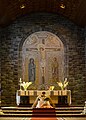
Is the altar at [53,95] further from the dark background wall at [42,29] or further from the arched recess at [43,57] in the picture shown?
the arched recess at [43,57]

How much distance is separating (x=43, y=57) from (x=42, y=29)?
1441mm

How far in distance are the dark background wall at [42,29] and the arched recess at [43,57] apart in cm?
26

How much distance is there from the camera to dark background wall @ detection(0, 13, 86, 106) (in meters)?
19.2

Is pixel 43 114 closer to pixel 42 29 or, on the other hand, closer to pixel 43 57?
pixel 43 57

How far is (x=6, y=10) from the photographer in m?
16.8

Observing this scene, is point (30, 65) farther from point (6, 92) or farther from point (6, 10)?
point (6, 10)

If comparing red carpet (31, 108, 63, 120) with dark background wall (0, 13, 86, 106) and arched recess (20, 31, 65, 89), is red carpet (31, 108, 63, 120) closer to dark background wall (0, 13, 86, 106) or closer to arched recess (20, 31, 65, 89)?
dark background wall (0, 13, 86, 106)

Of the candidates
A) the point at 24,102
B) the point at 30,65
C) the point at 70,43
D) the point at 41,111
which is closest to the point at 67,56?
the point at 70,43

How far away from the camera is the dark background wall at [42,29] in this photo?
19.2 m

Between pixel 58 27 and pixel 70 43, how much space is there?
103 cm

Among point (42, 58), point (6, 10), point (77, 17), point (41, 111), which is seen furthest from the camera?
point (42, 58)

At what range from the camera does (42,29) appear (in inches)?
772

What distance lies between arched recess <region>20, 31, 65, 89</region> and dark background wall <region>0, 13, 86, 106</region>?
257mm

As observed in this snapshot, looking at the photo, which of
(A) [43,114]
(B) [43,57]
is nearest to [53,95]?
(B) [43,57]
